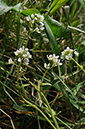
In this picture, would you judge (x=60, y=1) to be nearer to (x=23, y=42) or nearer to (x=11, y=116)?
(x=23, y=42)

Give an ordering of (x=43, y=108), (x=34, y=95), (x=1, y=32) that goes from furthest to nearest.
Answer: (x=1, y=32) → (x=34, y=95) → (x=43, y=108)

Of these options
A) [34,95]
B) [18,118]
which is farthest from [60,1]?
[18,118]

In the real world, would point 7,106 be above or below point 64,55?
below

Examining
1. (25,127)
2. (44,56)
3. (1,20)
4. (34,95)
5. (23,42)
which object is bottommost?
(25,127)

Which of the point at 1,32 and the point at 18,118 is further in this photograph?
the point at 1,32

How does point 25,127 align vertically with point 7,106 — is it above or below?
below

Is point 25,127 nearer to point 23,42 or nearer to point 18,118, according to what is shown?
point 18,118

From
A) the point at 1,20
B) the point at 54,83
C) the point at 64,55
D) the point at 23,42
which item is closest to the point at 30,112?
the point at 54,83

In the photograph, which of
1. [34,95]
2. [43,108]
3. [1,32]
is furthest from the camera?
[1,32]

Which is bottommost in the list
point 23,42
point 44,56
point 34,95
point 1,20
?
point 34,95
